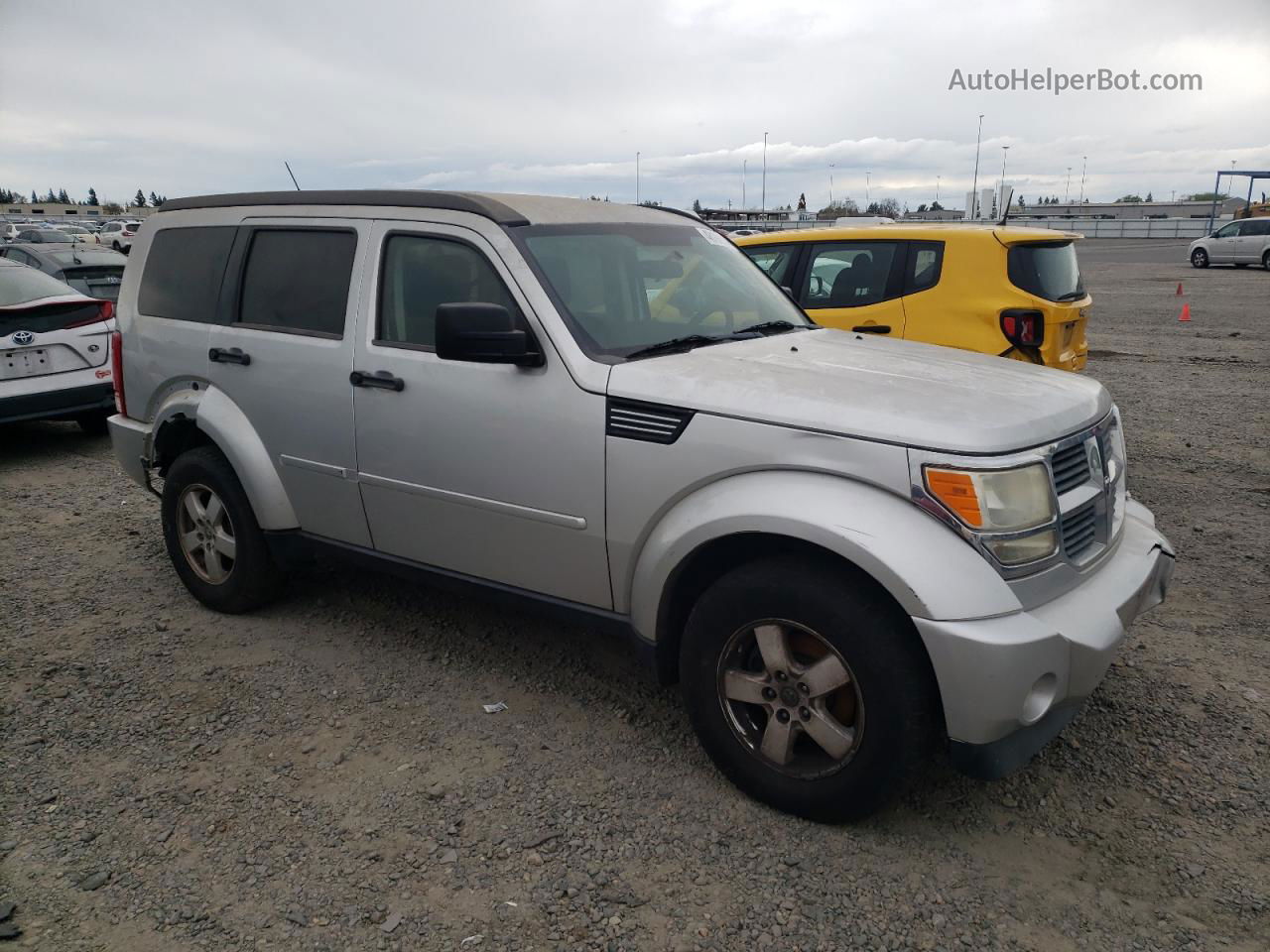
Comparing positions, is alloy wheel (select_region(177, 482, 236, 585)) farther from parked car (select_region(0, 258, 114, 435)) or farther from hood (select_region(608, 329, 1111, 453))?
parked car (select_region(0, 258, 114, 435))

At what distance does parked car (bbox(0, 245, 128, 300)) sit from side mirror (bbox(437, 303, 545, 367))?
10.1 m

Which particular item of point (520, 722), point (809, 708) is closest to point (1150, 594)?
point (809, 708)

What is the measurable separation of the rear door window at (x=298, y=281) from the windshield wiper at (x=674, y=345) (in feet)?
4.64

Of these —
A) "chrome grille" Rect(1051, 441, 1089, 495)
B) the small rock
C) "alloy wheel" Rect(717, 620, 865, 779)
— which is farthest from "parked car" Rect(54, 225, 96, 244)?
"chrome grille" Rect(1051, 441, 1089, 495)

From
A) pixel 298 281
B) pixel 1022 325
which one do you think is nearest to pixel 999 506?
pixel 298 281

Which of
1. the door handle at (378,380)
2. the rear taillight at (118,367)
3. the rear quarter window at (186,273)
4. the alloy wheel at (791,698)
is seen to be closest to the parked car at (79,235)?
the rear taillight at (118,367)

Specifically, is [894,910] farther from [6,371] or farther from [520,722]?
[6,371]

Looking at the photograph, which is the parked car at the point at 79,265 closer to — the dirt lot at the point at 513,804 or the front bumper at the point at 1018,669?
the dirt lot at the point at 513,804

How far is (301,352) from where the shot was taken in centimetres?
409

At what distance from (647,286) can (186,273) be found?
2.49 metres

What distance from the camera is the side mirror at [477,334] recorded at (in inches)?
125

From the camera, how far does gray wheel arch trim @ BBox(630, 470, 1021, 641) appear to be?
2590 mm

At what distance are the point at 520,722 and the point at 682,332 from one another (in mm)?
1658

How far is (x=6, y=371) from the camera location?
24.6 feet
